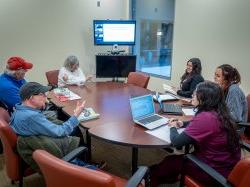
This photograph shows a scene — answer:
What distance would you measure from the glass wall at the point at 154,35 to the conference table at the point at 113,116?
5.95 ft

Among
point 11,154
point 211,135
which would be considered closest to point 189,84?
point 211,135

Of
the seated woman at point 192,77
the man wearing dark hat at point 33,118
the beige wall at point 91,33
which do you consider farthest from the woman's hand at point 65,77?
the man wearing dark hat at point 33,118

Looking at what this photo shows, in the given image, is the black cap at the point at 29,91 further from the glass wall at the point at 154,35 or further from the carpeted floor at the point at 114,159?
the glass wall at the point at 154,35

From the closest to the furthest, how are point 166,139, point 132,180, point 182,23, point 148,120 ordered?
1. point 132,180
2. point 166,139
3. point 148,120
4. point 182,23

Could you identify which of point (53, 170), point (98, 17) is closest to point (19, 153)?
point (53, 170)

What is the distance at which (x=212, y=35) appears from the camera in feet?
13.0

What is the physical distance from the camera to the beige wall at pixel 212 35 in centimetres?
359

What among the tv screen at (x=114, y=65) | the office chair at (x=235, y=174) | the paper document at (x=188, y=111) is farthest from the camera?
the tv screen at (x=114, y=65)

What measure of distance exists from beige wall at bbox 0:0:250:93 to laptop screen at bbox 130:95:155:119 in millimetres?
1927

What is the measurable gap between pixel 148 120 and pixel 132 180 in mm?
810

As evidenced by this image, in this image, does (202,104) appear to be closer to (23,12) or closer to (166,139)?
(166,139)

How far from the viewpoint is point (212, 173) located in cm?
161

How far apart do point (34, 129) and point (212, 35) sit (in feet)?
9.98

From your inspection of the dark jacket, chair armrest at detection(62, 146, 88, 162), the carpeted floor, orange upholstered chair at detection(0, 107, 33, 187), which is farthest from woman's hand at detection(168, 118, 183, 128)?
the dark jacket
